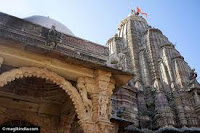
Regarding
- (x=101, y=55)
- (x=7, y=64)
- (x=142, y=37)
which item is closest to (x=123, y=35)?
(x=142, y=37)

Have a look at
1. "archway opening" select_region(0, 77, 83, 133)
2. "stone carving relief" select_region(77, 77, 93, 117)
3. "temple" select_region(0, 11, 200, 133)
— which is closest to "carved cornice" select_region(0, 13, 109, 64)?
"temple" select_region(0, 11, 200, 133)

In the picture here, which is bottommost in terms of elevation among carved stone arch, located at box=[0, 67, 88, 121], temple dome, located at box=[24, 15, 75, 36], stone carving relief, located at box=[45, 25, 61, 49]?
carved stone arch, located at box=[0, 67, 88, 121]

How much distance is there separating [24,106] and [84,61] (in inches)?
133

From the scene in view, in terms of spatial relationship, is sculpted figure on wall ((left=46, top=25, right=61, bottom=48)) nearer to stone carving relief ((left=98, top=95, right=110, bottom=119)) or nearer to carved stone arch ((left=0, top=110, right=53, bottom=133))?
stone carving relief ((left=98, top=95, right=110, bottom=119))

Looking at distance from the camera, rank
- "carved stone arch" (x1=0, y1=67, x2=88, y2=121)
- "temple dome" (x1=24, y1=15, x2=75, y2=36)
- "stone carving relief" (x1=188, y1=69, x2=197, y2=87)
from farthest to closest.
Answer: "stone carving relief" (x1=188, y1=69, x2=197, y2=87) → "temple dome" (x1=24, y1=15, x2=75, y2=36) → "carved stone arch" (x1=0, y1=67, x2=88, y2=121)

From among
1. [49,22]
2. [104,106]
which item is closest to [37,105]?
[104,106]

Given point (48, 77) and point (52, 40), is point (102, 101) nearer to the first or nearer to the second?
point (48, 77)

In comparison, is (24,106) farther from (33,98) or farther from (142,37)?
(142,37)

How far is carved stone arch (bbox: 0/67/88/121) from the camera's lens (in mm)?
6509

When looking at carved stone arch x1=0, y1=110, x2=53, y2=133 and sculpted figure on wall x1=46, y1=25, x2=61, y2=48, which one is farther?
carved stone arch x1=0, y1=110, x2=53, y2=133

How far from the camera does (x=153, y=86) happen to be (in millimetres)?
23609

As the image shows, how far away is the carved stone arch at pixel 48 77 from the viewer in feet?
21.4

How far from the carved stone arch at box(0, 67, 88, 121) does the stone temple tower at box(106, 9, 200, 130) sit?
209 cm

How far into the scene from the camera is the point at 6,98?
862cm
